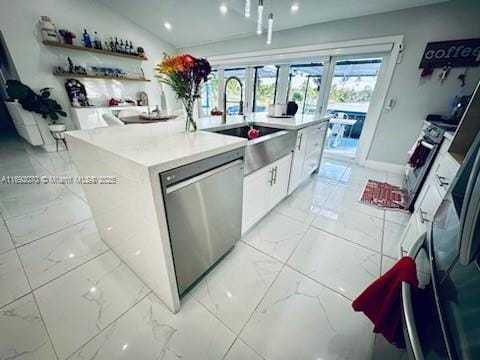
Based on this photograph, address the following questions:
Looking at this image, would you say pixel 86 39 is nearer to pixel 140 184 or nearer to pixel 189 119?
pixel 189 119

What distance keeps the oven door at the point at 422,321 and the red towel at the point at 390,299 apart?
38mm

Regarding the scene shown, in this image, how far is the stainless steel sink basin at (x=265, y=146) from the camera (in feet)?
4.57

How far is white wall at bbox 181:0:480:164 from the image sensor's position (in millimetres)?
2486

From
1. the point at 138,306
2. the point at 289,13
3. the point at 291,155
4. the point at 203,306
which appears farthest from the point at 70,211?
the point at 289,13

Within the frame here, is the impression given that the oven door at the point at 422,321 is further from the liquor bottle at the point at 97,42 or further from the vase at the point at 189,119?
the liquor bottle at the point at 97,42

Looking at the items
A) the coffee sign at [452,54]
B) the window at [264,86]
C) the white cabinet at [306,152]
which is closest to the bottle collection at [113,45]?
the window at [264,86]

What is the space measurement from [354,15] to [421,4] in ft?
2.71

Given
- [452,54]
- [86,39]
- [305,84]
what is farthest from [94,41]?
[452,54]

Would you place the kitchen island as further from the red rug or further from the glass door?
the glass door

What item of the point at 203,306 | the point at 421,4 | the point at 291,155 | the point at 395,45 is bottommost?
the point at 203,306

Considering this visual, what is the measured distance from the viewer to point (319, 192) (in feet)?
8.64

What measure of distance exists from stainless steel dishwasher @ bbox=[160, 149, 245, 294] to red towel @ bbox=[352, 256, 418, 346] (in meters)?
0.84

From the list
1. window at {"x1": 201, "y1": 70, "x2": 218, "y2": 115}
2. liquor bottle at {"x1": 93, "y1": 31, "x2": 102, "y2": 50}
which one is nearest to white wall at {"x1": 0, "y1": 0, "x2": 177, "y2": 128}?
liquor bottle at {"x1": 93, "y1": 31, "x2": 102, "y2": 50}

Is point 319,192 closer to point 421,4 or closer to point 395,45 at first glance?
point 395,45
